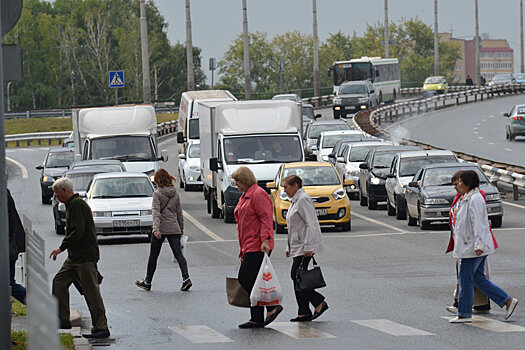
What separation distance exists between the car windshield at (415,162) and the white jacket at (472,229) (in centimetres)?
1581

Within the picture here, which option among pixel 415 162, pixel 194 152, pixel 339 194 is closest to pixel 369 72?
pixel 194 152

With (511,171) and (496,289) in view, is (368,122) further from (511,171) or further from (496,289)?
(496,289)

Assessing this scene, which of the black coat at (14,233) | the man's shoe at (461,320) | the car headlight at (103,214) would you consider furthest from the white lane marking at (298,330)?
the car headlight at (103,214)

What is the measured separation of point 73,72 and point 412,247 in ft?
383

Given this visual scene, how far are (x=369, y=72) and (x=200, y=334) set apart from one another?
67.0 metres

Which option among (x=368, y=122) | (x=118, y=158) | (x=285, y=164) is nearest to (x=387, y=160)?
(x=285, y=164)

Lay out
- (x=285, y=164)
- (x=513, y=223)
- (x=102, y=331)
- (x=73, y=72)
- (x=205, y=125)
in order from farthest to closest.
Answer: (x=73, y=72), (x=205, y=125), (x=285, y=164), (x=513, y=223), (x=102, y=331)

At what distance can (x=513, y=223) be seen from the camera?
25.5 m

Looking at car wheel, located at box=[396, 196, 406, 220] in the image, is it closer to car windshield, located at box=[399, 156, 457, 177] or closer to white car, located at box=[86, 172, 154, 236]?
car windshield, located at box=[399, 156, 457, 177]

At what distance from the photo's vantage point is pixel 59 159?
3988 cm

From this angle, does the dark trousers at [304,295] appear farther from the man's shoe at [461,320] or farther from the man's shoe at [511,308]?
the man's shoe at [511,308]

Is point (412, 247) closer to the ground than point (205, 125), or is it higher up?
closer to the ground

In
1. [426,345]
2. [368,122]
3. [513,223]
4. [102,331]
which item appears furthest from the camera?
[368,122]

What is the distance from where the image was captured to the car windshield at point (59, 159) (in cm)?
3947
